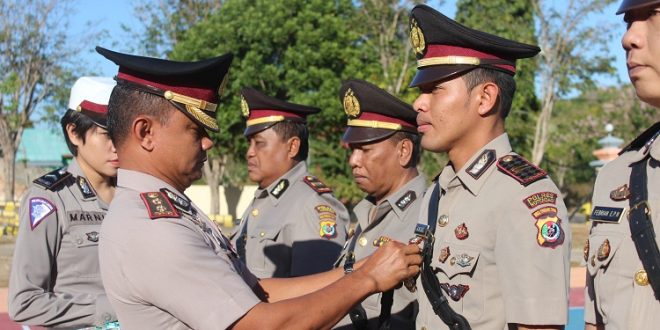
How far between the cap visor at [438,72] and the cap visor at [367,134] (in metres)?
1.39

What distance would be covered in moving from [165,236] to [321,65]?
21.6m

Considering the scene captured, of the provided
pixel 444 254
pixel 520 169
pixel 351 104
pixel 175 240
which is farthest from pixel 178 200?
pixel 351 104

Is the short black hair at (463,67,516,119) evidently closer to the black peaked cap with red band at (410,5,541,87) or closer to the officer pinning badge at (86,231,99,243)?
the black peaked cap with red band at (410,5,541,87)

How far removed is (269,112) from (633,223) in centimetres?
363

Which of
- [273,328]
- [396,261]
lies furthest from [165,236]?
[396,261]

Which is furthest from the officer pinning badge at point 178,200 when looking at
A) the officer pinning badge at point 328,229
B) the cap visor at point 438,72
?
the officer pinning badge at point 328,229

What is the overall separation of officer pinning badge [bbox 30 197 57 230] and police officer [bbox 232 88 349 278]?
1.53 meters

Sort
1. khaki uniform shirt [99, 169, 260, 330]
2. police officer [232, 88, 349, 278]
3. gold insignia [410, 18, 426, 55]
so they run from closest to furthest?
khaki uniform shirt [99, 169, 260, 330], gold insignia [410, 18, 426, 55], police officer [232, 88, 349, 278]

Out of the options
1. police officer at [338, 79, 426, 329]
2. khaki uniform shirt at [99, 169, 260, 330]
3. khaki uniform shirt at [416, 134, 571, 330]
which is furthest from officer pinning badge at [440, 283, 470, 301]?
police officer at [338, 79, 426, 329]

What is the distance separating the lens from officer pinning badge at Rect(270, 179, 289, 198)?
17.5 feet

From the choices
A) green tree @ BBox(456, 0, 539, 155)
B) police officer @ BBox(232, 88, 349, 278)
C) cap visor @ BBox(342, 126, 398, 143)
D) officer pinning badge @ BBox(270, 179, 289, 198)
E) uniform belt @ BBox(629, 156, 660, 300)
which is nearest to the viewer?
uniform belt @ BBox(629, 156, 660, 300)

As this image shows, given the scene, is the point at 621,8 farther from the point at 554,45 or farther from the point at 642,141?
the point at 554,45

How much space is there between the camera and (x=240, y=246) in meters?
5.48

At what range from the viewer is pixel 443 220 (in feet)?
9.96
